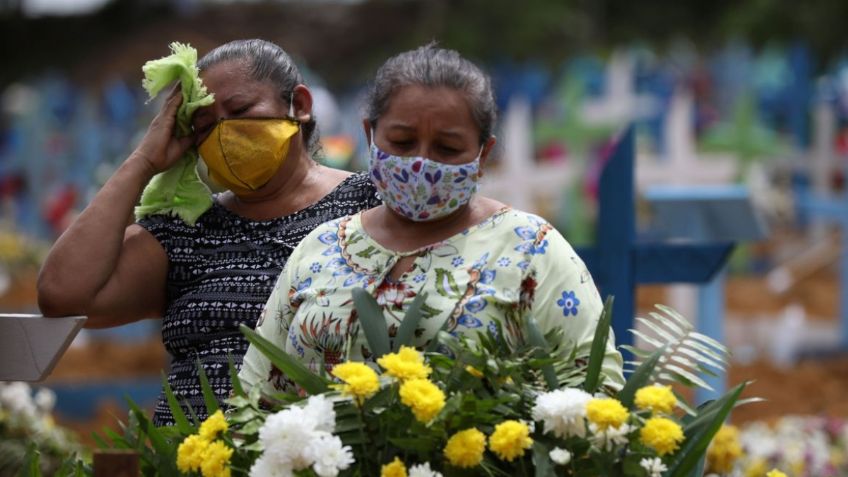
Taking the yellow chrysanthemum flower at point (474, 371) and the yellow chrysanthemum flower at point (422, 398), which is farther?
the yellow chrysanthemum flower at point (474, 371)

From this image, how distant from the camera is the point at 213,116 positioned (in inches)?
134

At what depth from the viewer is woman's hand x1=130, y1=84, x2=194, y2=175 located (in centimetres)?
337

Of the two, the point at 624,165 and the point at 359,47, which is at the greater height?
the point at 624,165

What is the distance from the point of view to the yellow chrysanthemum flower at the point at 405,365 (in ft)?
7.88

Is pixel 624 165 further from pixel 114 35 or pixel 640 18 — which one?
pixel 114 35

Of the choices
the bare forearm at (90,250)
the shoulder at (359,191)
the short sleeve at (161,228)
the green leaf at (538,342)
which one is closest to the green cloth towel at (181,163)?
the short sleeve at (161,228)

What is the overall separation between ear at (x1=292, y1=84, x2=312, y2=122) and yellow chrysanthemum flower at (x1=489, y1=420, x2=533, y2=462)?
1318 mm

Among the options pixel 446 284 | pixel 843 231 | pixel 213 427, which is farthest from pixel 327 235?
pixel 843 231

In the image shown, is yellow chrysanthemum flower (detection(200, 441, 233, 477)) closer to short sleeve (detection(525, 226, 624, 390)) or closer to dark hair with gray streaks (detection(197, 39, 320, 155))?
short sleeve (detection(525, 226, 624, 390))

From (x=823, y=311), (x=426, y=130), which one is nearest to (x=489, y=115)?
(x=426, y=130)

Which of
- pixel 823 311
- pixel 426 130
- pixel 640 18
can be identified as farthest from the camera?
pixel 640 18

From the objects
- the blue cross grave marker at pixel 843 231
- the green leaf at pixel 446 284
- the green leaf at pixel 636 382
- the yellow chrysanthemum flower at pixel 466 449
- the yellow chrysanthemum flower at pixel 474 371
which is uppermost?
the green leaf at pixel 446 284

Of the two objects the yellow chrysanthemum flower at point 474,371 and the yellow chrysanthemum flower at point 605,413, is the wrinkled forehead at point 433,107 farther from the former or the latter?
the yellow chrysanthemum flower at point 605,413

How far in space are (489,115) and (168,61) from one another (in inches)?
35.9
